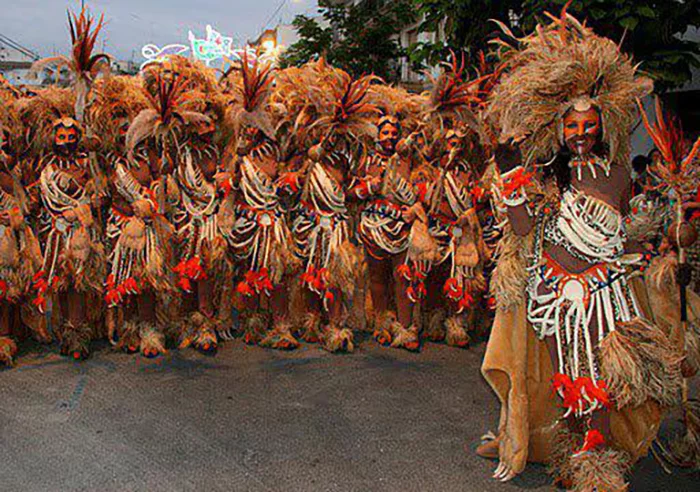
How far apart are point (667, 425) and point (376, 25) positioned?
9.35 metres

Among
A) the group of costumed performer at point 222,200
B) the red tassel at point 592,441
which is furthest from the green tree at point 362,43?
the red tassel at point 592,441

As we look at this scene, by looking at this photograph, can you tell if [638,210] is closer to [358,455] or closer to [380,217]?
[358,455]

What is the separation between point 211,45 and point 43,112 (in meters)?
5.43

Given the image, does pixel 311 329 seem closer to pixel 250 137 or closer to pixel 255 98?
pixel 250 137

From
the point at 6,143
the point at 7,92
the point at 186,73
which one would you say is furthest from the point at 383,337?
the point at 7,92

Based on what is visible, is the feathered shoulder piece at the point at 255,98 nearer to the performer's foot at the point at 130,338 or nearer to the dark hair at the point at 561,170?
the performer's foot at the point at 130,338

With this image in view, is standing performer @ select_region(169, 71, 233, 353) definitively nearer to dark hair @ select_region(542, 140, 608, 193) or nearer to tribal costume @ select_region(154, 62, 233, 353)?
tribal costume @ select_region(154, 62, 233, 353)

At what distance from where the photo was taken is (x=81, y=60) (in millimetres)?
4332

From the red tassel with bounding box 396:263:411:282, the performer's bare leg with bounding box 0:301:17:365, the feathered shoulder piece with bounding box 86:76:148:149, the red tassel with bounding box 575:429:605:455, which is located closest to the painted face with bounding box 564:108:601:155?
the red tassel with bounding box 575:429:605:455

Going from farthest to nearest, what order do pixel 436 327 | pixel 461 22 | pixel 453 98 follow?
pixel 461 22 < pixel 436 327 < pixel 453 98

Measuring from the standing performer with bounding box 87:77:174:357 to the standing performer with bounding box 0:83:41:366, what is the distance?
1.85 ft

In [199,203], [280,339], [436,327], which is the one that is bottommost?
[280,339]

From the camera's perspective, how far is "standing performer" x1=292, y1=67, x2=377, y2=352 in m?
4.67

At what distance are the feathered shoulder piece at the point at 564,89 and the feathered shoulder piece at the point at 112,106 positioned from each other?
297cm
